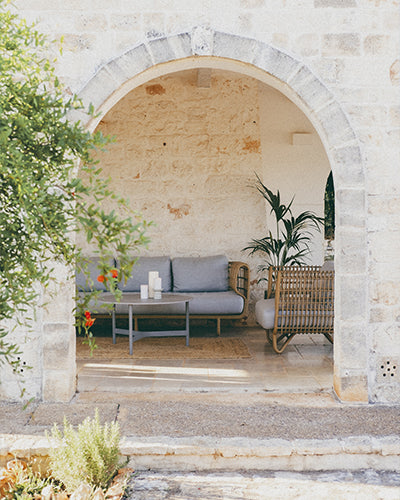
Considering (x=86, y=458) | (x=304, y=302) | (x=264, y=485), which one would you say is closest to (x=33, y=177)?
(x=86, y=458)

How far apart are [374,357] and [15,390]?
254cm

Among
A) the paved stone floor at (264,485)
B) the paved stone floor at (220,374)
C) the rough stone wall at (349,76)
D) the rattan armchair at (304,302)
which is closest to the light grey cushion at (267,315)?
the rattan armchair at (304,302)

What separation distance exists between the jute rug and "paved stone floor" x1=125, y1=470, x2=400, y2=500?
232 centimetres

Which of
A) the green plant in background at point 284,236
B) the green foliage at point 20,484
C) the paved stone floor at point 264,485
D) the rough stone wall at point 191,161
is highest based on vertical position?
the rough stone wall at point 191,161

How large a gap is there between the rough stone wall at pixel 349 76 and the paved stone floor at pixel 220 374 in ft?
2.08

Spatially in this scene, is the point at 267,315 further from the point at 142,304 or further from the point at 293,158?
the point at 293,158

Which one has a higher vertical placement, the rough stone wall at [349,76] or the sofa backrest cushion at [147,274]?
the rough stone wall at [349,76]

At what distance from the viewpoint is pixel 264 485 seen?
2.90 m

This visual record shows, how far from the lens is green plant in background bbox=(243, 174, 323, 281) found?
668cm

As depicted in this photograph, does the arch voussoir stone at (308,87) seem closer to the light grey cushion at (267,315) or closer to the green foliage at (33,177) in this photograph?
the light grey cushion at (267,315)

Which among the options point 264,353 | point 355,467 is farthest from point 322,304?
point 355,467

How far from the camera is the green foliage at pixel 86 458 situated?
8.80 ft

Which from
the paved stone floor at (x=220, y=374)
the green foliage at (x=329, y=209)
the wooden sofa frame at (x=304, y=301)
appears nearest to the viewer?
the paved stone floor at (x=220, y=374)

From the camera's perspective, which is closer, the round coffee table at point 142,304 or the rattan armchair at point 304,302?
the rattan armchair at point 304,302
